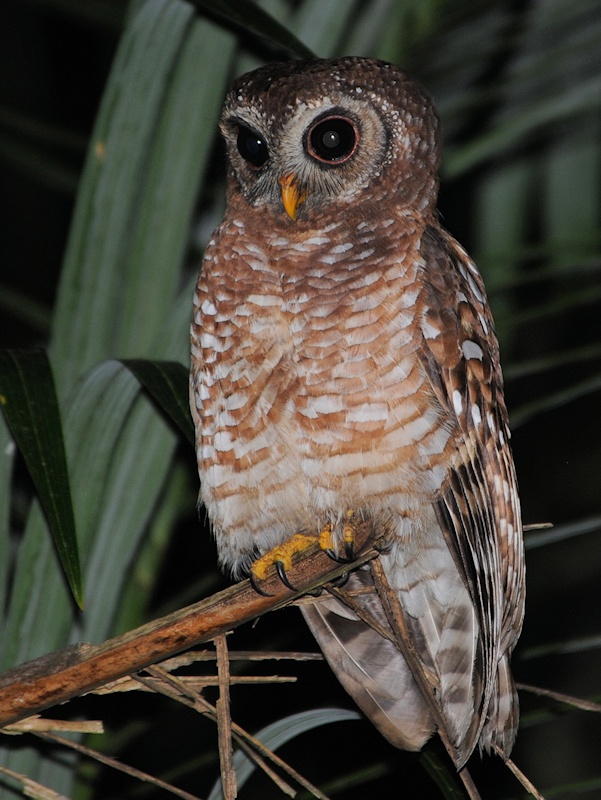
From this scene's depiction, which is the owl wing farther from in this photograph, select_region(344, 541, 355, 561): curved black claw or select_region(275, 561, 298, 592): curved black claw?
select_region(275, 561, 298, 592): curved black claw

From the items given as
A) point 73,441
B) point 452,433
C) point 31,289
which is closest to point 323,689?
point 452,433

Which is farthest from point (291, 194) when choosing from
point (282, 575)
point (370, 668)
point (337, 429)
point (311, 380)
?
point (370, 668)

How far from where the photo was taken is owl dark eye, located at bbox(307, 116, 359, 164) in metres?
2.06

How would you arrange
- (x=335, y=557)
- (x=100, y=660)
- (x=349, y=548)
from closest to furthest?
1. (x=100, y=660)
2. (x=335, y=557)
3. (x=349, y=548)

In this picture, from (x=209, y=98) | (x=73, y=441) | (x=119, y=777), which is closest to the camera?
(x=73, y=441)

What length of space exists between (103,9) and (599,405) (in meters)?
2.35

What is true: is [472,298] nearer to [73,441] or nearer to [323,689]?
[73,441]

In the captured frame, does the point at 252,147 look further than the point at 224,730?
Yes

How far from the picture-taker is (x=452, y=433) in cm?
192

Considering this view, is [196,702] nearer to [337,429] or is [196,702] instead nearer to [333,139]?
[337,429]

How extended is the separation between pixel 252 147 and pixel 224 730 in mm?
1372

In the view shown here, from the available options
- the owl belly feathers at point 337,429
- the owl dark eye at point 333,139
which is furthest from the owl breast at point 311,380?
the owl dark eye at point 333,139

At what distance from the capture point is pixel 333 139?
2.06 meters

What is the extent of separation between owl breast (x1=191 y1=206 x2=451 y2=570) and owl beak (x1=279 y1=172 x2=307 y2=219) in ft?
0.18
